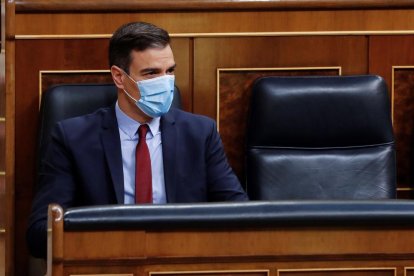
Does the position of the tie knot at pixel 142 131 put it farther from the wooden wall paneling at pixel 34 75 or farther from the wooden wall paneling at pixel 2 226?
the wooden wall paneling at pixel 2 226

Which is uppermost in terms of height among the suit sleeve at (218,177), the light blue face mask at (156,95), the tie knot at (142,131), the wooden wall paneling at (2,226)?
the light blue face mask at (156,95)

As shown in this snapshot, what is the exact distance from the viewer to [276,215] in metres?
0.93

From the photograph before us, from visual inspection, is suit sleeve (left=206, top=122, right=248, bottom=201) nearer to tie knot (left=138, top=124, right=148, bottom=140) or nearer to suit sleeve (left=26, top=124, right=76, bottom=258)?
tie knot (left=138, top=124, right=148, bottom=140)

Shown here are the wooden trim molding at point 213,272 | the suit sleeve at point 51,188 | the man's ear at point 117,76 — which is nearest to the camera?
the wooden trim molding at point 213,272

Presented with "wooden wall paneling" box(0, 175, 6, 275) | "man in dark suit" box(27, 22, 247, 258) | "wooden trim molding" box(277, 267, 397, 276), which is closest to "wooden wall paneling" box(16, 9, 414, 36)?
"man in dark suit" box(27, 22, 247, 258)

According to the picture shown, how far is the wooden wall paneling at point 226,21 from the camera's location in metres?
1.54

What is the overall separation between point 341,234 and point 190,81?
677 mm

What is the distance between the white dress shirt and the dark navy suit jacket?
0.01 meters

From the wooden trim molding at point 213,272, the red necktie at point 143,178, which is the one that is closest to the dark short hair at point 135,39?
the red necktie at point 143,178

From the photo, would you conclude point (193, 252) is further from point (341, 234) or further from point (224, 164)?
point (224, 164)

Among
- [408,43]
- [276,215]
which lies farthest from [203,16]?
[276,215]

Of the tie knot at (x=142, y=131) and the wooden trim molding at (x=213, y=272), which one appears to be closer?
the wooden trim molding at (x=213, y=272)

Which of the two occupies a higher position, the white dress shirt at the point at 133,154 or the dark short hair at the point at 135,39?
the dark short hair at the point at 135,39

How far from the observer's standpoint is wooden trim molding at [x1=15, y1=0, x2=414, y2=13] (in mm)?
1530
